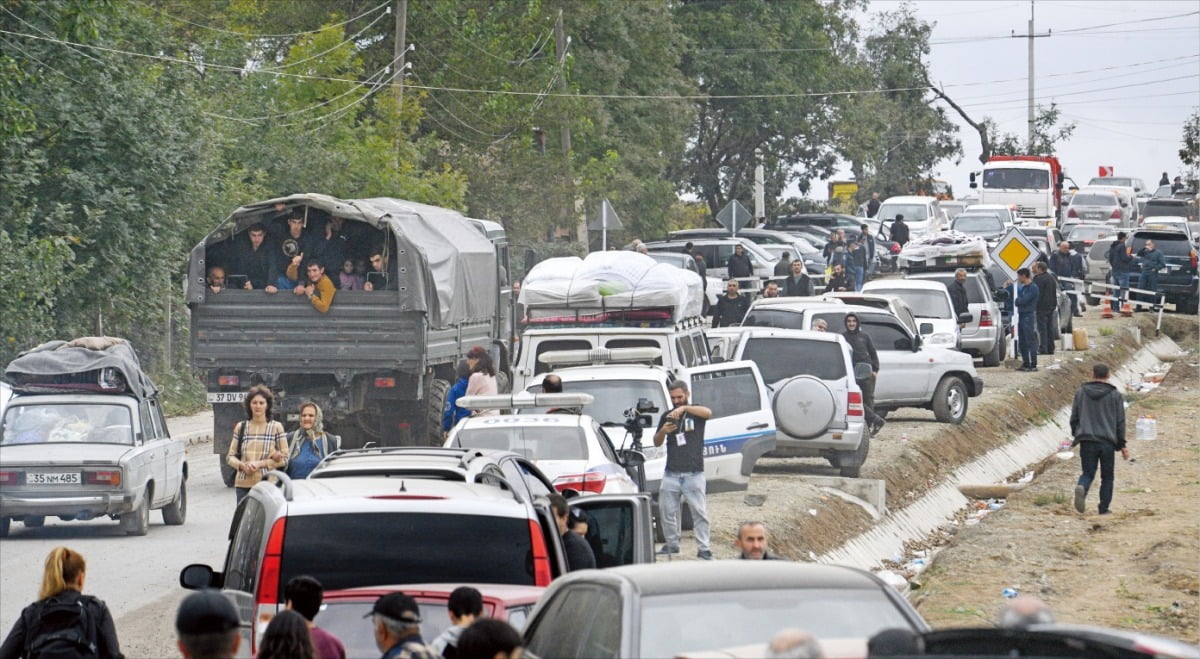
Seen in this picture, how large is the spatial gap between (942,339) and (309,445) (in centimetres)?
1871

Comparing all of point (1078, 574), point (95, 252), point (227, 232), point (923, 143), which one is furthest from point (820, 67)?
point (1078, 574)

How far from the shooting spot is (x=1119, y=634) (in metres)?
4.57

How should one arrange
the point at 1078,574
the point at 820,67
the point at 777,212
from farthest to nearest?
1. the point at 777,212
2. the point at 820,67
3. the point at 1078,574

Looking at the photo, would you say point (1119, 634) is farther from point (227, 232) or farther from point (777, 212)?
point (777, 212)

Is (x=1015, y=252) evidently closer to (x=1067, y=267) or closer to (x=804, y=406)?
(x=1067, y=267)

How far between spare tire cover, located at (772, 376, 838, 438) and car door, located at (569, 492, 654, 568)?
10576mm

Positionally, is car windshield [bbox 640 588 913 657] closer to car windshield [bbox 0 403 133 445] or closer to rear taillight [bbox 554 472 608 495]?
rear taillight [bbox 554 472 608 495]

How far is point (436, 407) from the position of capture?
75.9 ft

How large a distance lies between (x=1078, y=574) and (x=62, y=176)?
18.4 m

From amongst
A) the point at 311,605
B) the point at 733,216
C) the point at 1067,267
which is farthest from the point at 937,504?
the point at 1067,267

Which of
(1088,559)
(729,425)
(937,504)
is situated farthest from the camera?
(937,504)

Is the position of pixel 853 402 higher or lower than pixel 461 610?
lower

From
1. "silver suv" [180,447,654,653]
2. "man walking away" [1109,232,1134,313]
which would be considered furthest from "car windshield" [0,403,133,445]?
"man walking away" [1109,232,1134,313]

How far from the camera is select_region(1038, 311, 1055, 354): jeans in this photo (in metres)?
36.7
